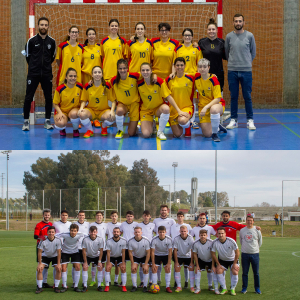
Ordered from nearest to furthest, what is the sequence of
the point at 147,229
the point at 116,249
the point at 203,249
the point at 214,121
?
1. the point at 203,249
2. the point at 116,249
3. the point at 147,229
4. the point at 214,121

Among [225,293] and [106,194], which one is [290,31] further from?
[225,293]

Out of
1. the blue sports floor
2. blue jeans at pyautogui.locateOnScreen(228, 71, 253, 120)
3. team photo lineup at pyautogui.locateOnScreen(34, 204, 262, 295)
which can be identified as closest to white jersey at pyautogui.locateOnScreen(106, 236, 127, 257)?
team photo lineup at pyautogui.locateOnScreen(34, 204, 262, 295)

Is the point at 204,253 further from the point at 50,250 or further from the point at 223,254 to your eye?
the point at 50,250

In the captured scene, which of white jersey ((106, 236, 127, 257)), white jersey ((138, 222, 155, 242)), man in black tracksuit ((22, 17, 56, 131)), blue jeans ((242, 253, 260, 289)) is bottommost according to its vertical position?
blue jeans ((242, 253, 260, 289))

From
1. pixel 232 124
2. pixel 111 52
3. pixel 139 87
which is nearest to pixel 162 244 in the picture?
pixel 139 87

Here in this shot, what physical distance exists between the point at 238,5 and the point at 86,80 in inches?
371

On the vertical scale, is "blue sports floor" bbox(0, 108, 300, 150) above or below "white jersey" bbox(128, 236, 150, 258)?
above

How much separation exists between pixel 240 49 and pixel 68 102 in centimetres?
401

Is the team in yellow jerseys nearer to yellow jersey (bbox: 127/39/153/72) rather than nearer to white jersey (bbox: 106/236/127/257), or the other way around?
yellow jersey (bbox: 127/39/153/72)

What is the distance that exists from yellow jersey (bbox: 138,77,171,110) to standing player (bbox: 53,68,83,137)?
4.78ft

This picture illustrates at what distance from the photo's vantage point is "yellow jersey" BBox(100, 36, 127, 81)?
834cm

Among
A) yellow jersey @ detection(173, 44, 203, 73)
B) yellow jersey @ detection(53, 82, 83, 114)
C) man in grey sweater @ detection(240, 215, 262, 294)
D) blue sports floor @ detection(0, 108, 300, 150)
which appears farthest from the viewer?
yellow jersey @ detection(173, 44, 203, 73)

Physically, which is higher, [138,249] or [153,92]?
[153,92]

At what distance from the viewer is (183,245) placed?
577 cm
